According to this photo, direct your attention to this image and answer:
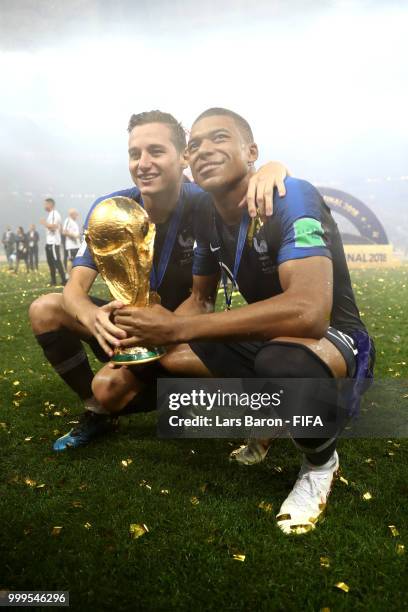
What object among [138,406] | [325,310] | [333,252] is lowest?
[138,406]

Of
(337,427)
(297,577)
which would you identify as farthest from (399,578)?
(337,427)

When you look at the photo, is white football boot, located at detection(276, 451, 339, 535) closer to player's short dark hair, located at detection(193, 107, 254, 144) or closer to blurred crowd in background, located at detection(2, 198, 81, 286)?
player's short dark hair, located at detection(193, 107, 254, 144)

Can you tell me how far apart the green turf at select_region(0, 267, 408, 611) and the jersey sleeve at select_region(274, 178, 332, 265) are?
94cm

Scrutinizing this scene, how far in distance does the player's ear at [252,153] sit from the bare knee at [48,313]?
1173mm

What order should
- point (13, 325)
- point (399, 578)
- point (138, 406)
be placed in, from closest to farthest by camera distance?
point (399, 578)
point (138, 406)
point (13, 325)

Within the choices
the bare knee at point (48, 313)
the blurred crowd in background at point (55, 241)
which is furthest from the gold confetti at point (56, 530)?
the blurred crowd in background at point (55, 241)

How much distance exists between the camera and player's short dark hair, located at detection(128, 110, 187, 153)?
89.2 inches

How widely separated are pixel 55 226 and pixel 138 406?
5.64 meters

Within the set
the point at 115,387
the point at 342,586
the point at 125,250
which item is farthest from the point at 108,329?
the point at 342,586

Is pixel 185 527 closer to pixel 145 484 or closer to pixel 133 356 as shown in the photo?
pixel 145 484

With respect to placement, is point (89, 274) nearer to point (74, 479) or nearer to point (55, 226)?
point (74, 479)

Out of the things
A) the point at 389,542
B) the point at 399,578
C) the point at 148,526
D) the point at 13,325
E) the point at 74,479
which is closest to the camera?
the point at 399,578

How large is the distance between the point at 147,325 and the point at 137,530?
0.70 m

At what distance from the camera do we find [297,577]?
5.25ft
